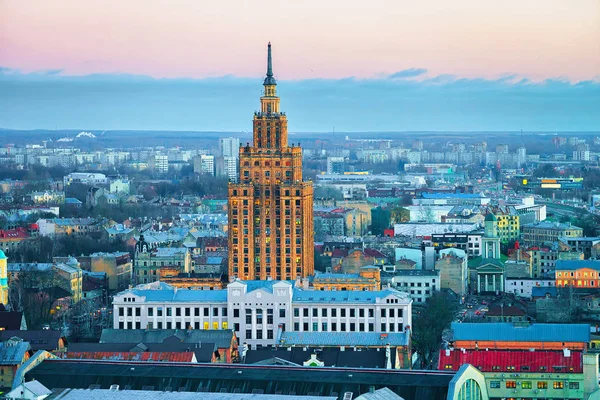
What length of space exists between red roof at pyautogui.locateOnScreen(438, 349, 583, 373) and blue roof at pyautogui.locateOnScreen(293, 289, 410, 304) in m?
15.4

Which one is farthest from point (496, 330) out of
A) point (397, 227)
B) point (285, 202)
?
point (397, 227)

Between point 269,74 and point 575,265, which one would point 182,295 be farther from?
point 575,265

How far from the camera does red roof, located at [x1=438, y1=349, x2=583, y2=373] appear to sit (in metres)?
54.4

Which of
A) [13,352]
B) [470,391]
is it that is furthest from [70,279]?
[470,391]

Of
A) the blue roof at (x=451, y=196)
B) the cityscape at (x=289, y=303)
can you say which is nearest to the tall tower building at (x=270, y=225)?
the cityscape at (x=289, y=303)

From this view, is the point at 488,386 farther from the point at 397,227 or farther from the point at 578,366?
the point at 397,227

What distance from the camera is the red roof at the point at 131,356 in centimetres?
5724

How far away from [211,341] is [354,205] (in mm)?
85471

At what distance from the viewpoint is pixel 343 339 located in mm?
63875

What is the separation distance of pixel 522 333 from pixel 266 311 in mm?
13328

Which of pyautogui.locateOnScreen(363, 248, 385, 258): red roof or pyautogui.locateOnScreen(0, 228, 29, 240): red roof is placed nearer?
pyautogui.locateOnScreen(363, 248, 385, 258): red roof

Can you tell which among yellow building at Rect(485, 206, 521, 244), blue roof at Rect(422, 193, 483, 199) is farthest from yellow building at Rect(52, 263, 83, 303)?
blue roof at Rect(422, 193, 483, 199)

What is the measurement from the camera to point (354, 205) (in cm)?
14738

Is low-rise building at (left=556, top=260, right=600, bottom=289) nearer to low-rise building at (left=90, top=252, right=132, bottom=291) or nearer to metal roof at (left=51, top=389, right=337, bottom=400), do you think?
low-rise building at (left=90, top=252, right=132, bottom=291)
